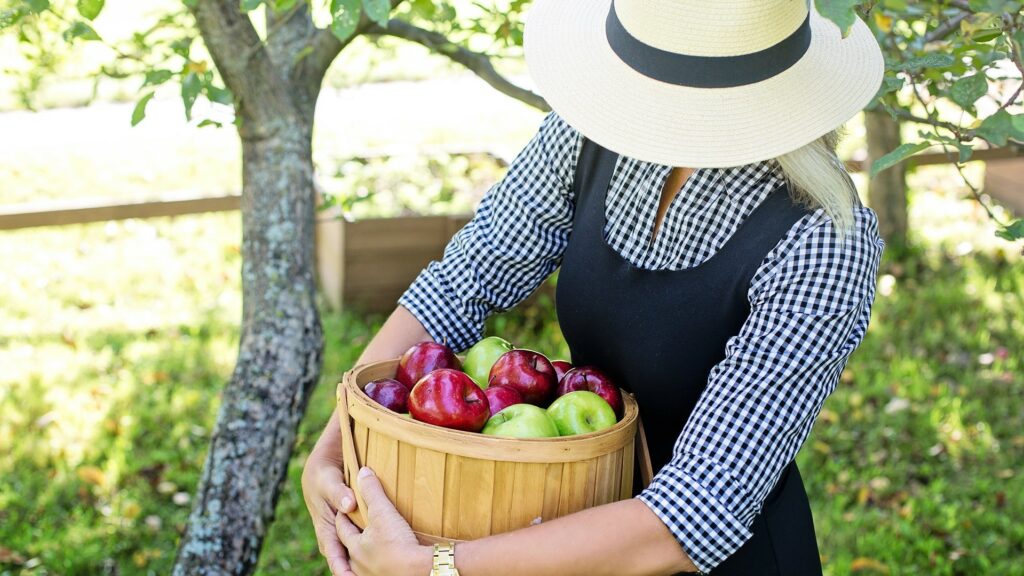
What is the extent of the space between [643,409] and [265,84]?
131cm

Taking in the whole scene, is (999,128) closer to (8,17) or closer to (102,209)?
(8,17)

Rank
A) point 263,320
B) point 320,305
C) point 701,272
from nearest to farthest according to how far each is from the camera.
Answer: point 701,272, point 263,320, point 320,305

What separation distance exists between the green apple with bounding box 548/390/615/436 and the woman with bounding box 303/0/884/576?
0.38 feet

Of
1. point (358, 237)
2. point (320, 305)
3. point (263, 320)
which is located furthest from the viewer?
point (320, 305)

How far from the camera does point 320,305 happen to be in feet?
16.2

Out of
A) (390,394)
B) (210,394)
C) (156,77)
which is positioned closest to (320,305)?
(210,394)

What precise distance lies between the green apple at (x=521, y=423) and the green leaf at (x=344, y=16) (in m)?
0.63

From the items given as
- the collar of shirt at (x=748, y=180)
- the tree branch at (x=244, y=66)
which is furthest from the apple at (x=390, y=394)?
the tree branch at (x=244, y=66)

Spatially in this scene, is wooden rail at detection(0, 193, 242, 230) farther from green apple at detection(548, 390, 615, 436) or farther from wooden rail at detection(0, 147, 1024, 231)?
green apple at detection(548, 390, 615, 436)

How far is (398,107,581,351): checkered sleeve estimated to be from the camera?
1.99m

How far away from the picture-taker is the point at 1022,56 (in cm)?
158

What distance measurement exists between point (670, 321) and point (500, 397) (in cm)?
34

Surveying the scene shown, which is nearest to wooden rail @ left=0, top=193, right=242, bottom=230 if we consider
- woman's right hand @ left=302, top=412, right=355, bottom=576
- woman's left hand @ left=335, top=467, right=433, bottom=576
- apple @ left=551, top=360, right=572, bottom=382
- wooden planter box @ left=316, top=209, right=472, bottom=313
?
wooden planter box @ left=316, top=209, right=472, bottom=313

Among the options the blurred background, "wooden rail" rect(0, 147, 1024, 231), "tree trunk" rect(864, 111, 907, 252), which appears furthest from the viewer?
"tree trunk" rect(864, 111, 907, 252)
